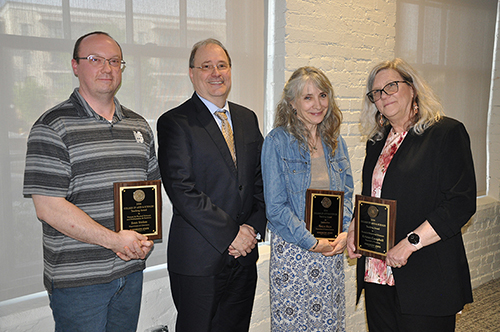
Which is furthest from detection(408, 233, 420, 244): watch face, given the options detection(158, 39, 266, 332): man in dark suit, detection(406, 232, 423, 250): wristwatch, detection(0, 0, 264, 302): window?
detection(0, 0, 264, 302): window

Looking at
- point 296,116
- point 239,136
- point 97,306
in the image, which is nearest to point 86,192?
point 97,306

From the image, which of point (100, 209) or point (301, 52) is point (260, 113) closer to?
point (301, 52)

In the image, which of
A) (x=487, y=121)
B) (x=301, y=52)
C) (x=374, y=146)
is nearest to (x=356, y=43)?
(x=301, y=52)

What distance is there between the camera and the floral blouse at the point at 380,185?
1.82 m

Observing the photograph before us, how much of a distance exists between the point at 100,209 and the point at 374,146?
1346 mm

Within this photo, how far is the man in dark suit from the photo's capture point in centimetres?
187

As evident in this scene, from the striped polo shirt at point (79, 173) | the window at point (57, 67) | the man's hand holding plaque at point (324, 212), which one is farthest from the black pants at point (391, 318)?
the window at point (57, 67)

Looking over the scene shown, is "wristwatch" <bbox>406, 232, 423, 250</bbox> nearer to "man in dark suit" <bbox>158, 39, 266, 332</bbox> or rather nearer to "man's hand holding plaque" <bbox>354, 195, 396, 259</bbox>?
"man's hand holding plaque" <bbox>354, 195, 396, 259</bbox>

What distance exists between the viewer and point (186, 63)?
2.44 metres

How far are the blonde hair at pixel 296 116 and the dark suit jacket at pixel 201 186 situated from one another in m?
0.27

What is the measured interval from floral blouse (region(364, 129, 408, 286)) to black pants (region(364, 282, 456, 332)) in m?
0.04

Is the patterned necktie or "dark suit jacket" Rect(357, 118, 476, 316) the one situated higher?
the patterned necktie

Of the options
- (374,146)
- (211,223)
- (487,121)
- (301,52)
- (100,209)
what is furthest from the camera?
(487,121)

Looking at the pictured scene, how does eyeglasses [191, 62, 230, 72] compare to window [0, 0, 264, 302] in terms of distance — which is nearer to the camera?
window [0, 0, 264, 302]
